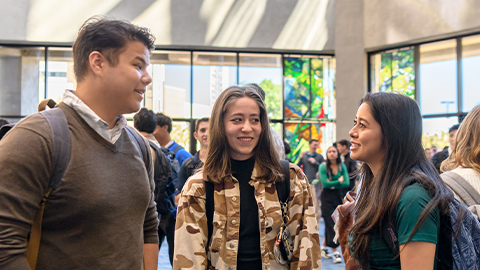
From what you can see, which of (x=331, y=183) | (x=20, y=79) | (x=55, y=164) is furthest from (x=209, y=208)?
(x=20, y=79)

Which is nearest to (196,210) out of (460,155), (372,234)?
(372,234)

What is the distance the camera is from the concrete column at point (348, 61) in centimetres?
1415

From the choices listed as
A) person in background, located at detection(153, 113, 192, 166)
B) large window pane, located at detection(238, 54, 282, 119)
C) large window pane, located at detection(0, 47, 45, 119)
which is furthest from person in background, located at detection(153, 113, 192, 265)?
large window pane, located at detection(0, 47, 45, 119)

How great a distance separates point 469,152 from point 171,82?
12059 millimetres

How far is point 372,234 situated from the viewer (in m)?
2.05

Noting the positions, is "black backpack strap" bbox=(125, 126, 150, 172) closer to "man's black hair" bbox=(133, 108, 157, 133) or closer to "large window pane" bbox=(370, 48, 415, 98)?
"man's black hair" bbox=(133, 108, 157, 133)

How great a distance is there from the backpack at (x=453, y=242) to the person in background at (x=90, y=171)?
1149 mm

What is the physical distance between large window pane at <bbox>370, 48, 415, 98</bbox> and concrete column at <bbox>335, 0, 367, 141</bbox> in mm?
360

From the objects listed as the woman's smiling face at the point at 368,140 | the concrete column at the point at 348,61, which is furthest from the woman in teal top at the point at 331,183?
the woman's smiling face at the point at 368,140

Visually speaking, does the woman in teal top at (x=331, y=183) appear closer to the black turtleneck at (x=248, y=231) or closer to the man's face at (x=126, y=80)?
the black turtleneck at (x=248, y=231)

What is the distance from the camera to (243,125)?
262cm

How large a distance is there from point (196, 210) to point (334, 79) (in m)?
13.0

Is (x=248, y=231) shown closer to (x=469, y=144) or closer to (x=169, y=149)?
(x=469, y=144)

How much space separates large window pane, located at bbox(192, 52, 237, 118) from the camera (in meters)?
14.1
